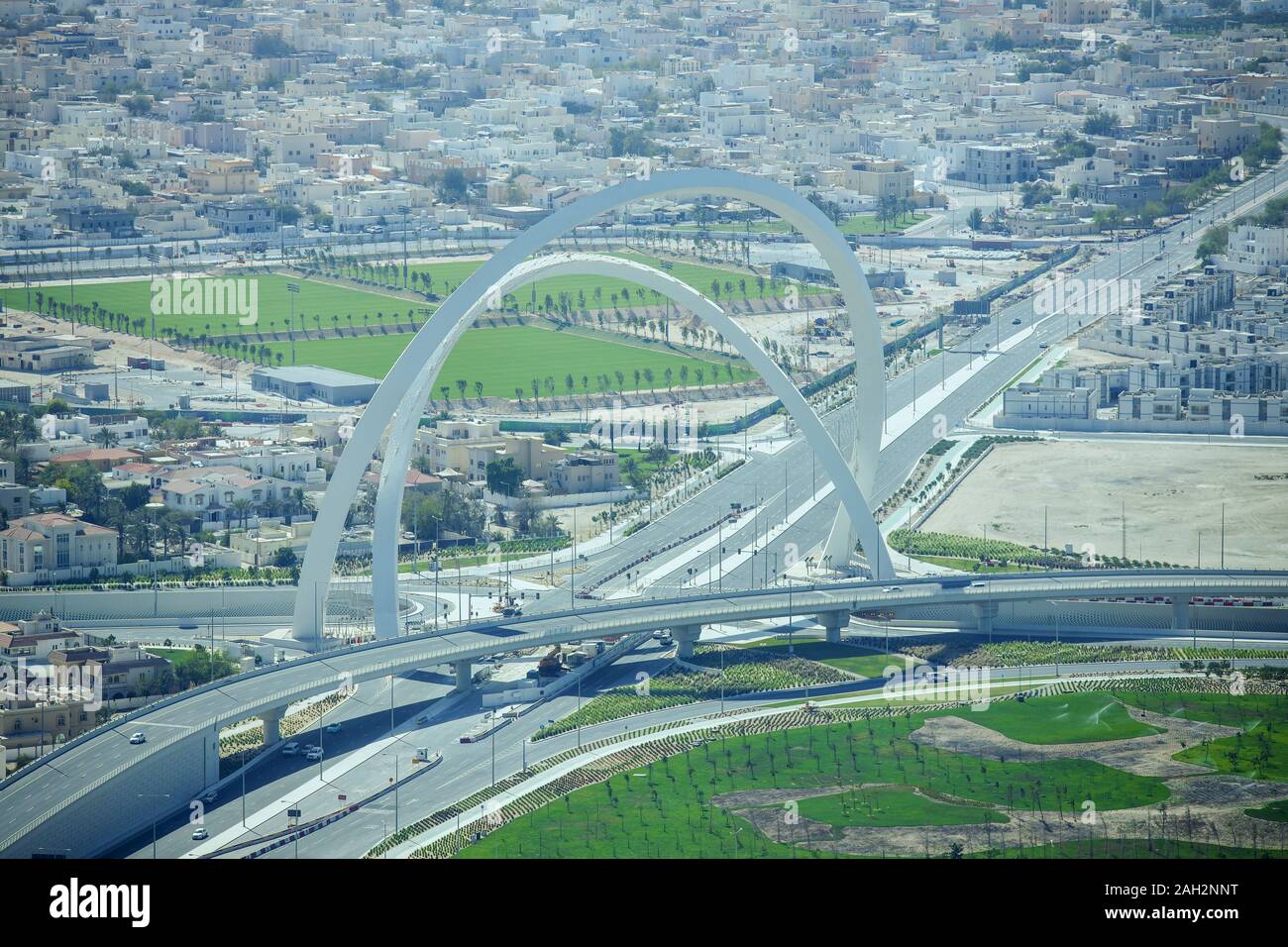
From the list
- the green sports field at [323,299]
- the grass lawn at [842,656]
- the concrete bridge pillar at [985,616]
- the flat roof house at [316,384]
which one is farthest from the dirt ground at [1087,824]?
the green sports field at [323,299]

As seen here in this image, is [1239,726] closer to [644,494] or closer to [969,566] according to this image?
[969,566]

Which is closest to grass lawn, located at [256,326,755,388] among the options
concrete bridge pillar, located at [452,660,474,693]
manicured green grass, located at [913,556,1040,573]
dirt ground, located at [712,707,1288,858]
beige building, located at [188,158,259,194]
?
manicured green grass, located at [913,556,1040,573]

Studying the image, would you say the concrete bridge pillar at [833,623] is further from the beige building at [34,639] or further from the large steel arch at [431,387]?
the beige building at [34,639]

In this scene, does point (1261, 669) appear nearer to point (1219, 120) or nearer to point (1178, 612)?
point (1178, 612)

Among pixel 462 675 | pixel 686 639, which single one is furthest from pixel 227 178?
pixel 462 675

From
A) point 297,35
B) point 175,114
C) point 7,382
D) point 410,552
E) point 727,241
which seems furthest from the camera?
point 297,35
